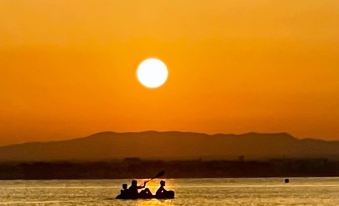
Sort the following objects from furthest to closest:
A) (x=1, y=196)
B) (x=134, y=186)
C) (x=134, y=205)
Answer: (x=1, y=196) → (x=134, y=186) → (x=134, y=205)

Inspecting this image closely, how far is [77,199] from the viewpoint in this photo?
14638 cm

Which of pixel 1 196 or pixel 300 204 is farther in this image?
pixel 1 196

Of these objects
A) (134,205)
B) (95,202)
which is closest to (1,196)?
(95,202)

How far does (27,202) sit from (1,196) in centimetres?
2362

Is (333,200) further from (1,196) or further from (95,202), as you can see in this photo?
(1,196)

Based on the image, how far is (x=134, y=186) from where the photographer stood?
443 feet

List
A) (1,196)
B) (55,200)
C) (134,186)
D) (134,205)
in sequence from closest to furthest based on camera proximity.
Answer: (134,205) < (134,186) < (55,200) < (1,196)

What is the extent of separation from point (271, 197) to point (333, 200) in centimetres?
1123

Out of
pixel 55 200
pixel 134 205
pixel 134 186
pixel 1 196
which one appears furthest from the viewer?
pixel 1 196

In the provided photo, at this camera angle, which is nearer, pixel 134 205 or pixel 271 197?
pixel 134 205

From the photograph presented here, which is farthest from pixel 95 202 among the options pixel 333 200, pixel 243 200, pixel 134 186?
pixel 333 200

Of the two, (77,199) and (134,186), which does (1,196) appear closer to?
(77,199)

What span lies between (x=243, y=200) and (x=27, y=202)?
77.2ft

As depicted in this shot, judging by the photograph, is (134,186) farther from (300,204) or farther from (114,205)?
(300,204)
